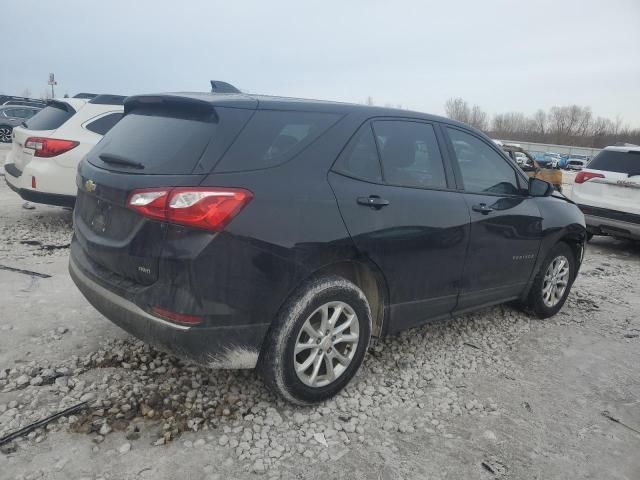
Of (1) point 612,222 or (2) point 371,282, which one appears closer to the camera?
(2) point 371,282

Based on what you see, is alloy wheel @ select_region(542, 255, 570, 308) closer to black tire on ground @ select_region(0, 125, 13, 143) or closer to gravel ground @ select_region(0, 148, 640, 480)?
gravel ground @ select_region(0, 148, 640, 480)

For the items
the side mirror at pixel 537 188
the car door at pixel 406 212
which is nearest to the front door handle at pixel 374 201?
the car door at pixel 406 212

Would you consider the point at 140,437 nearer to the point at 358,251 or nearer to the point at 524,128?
the point at 358,251

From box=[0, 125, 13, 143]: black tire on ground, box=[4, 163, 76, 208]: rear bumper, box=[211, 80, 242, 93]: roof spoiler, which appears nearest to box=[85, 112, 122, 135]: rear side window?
→ box=[4, 163, 76, 208]: rear bumper

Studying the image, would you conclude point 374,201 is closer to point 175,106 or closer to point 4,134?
point 175,106

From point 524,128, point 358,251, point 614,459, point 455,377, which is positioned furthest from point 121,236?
point 524,128

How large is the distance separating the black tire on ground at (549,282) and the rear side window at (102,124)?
17.4 feet

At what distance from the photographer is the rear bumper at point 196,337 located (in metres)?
2.43

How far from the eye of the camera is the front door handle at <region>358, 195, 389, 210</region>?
2.88m

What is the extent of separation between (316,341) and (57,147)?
195 inches

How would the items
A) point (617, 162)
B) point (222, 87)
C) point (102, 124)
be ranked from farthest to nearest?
point (617, 162) → point (102, 124) → point (222, 87)

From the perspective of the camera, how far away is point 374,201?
2.93 m

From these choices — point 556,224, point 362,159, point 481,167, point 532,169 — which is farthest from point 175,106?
point 532,169

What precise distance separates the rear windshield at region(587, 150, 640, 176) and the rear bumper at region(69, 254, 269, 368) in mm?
7300
